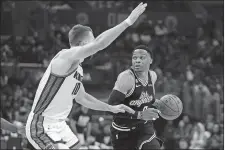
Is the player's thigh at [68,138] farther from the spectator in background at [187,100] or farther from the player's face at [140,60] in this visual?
the spectator in background at [187,100]

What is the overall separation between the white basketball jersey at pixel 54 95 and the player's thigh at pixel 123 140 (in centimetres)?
186

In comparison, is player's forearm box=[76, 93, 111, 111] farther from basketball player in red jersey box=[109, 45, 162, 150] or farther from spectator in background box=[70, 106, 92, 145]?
spectator in background box=[70, 106, 92, 145]

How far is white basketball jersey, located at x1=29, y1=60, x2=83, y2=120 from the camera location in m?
4.98

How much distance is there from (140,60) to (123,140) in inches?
42.2

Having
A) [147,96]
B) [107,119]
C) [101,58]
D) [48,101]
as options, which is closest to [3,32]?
[101,58]

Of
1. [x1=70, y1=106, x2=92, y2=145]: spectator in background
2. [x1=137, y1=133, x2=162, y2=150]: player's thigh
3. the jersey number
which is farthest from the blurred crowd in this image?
the jersey number

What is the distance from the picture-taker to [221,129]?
42.8 feet

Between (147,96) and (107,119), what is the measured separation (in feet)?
22.3

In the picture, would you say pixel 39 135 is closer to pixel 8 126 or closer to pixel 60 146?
pixel 60 146

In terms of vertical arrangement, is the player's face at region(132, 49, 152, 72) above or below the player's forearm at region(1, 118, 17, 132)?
above

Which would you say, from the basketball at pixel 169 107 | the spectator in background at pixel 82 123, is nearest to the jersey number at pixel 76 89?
the basketball at pixel 169 107

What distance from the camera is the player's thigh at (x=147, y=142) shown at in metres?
6.61

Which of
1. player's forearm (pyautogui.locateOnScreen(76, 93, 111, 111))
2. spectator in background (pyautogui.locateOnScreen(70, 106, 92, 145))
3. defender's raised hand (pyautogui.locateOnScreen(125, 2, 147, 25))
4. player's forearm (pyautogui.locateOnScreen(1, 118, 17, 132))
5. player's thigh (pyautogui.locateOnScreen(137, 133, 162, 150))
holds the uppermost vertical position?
defender's raised hand (pyautogui.locateOnScreen(125, 2, 147, 25))

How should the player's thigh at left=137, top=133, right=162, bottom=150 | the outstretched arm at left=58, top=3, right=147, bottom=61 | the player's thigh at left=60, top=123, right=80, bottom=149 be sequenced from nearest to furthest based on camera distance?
the outstretched arm at left=58, top=3, right=147, bottom=61 < the player's thigh at left=60, top=123, right=80, bottom=149 < the player's thigh at left=137, top=133, right=162, bottom=150
